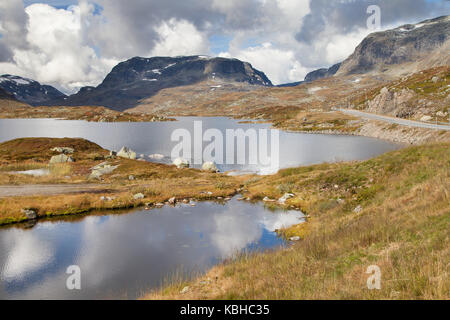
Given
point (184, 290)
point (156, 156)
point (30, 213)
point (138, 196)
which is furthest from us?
point (156, 156)

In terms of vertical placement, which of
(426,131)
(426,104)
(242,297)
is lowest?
(242,297)

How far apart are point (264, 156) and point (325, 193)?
1764 inches

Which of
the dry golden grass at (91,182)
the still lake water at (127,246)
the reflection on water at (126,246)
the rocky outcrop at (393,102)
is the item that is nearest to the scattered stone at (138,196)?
the dry golden grass at (91,182)

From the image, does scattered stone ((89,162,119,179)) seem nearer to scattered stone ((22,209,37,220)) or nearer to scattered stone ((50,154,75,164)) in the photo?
scattered stone ((50,154,75,164))

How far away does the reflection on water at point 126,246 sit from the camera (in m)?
18.2

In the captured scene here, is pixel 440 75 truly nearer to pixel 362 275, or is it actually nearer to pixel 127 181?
pixel 127 181

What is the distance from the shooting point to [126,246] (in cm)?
2428

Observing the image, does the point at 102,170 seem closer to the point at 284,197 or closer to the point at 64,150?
the point at 64,150

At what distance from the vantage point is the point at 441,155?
27.6m

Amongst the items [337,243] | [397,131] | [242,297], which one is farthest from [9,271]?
[397,131]

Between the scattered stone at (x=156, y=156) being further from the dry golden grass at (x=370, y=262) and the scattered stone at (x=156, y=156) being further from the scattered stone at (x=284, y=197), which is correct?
the dry golden grass at (x=370, y=262)

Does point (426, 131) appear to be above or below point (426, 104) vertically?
below

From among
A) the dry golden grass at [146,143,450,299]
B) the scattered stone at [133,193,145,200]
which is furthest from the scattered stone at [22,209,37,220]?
the dry golden grass at [146,143,450,299]

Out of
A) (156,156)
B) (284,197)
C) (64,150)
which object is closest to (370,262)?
(284,197)
